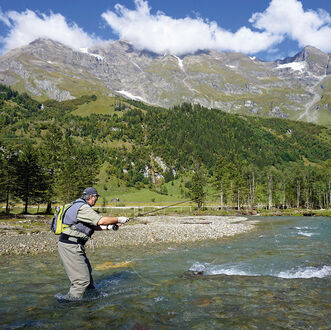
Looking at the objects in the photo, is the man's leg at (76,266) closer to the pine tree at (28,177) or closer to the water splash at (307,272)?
the water splash at (307,272)

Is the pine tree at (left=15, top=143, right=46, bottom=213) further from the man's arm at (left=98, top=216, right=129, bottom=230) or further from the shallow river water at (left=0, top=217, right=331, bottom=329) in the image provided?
the man's arm at (left=98, top=216, right=129, bottom=230)

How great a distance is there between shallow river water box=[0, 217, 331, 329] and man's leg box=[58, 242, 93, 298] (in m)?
0.51

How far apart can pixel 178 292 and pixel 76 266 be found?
12.8ft

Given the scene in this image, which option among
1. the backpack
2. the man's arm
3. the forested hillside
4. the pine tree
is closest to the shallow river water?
the backpack

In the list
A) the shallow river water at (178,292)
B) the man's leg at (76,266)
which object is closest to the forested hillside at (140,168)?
the shallow river water at (178,292)

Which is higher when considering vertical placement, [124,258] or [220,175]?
[220,175]

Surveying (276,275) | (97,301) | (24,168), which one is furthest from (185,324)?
(24,168)

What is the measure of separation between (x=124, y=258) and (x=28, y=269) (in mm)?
5171

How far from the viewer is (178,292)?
9.75 m

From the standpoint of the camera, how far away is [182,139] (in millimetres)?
198125

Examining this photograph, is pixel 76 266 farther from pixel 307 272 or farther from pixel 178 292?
pixel 307 272

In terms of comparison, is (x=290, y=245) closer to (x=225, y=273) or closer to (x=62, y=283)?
(x=225, y=273)

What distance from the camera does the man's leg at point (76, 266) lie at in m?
8.12

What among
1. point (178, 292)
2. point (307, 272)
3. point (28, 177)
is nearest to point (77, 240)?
point (178, 292)
